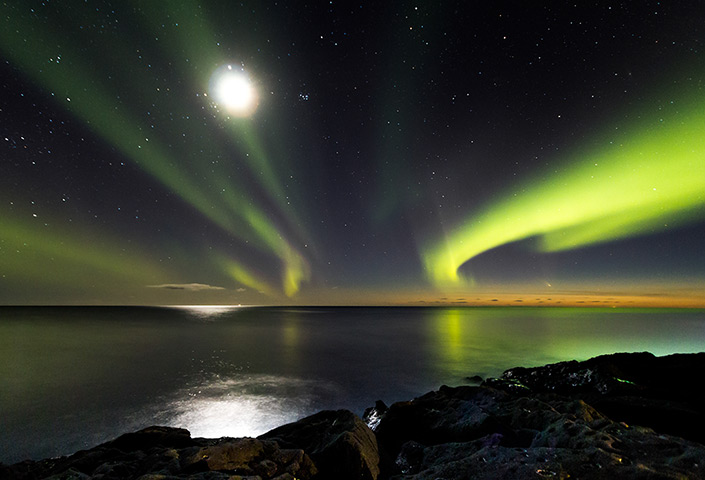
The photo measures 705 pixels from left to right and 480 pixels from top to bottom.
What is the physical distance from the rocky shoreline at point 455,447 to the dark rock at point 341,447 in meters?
0.02

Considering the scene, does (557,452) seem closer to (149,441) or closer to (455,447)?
(455,447)

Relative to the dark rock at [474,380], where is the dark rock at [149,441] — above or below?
above

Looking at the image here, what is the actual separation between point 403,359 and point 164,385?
19378 mm

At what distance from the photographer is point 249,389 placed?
1847 centimetres

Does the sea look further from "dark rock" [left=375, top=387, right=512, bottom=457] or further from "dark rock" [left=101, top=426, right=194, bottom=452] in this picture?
"dark rock" [left=375, top=387, right=512, bottom=457]

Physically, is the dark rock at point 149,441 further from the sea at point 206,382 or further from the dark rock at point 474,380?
the dark rock at point 474,380

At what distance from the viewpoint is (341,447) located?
5.49 m

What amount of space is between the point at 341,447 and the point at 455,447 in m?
2.15

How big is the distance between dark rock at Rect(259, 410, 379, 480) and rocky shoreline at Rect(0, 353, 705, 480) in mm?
19

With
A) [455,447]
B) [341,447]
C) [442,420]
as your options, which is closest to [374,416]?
[442,420]

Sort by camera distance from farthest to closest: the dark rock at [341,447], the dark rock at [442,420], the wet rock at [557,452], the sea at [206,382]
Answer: the sea at [206,382] → the dark rock at [442,420] → the dark rock at [341,447] → the wet rock at [557,452]

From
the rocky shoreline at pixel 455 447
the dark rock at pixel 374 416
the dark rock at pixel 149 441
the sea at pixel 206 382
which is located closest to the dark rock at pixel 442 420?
the rocky shoreline at pixel 455 447

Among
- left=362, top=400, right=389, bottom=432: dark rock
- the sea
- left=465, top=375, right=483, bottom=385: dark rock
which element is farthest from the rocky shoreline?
left=465, top=375, right=483, bottom=385: dark rock

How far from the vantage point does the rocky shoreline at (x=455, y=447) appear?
165 inches
